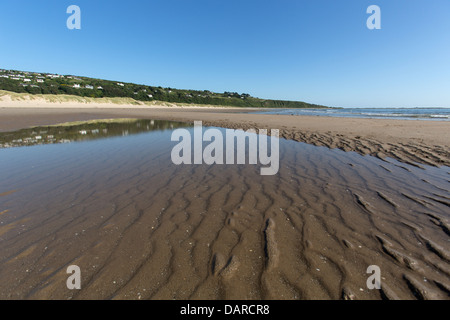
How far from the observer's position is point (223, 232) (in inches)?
Result: 136

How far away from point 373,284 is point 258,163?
17.8 ft

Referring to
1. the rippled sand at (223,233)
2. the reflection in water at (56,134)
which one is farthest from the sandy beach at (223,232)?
the reflection in water at (56,134)

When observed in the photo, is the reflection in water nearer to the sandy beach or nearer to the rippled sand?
the sandy beach

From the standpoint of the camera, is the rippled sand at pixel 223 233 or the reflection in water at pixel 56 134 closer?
the rippled sand at pixel 223 233

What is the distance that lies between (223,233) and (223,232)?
0.09 ft

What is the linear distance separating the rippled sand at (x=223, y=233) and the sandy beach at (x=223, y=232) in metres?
0.02

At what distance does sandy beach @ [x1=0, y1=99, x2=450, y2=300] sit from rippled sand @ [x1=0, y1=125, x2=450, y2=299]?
0.8 inches

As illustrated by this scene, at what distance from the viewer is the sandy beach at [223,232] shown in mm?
2396

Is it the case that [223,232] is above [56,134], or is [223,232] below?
below

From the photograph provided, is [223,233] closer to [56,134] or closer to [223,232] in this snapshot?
[223,232]

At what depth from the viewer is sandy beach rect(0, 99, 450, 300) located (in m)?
2.40

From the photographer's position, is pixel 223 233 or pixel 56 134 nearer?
pixel 223 233

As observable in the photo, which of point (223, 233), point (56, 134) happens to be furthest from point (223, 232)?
point (56, 134)

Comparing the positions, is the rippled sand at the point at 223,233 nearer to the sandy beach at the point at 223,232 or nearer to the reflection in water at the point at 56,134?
the sandy beach at the point at 223,232
